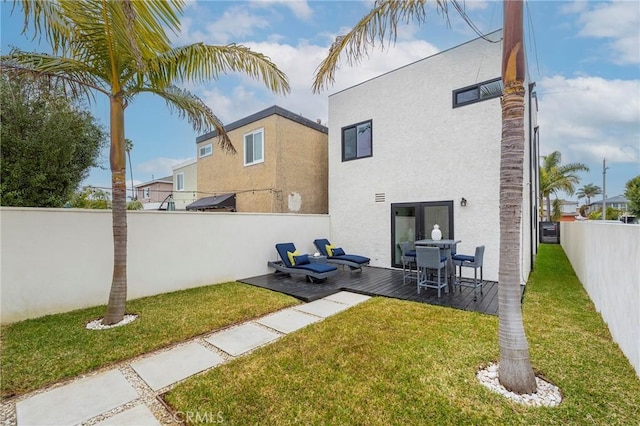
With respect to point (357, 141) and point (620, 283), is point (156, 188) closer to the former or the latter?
point (357, 141)

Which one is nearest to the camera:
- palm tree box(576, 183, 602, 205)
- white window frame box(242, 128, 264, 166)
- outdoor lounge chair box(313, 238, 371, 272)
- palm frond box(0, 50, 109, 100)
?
palm frond box(0, 50, 109, 100)

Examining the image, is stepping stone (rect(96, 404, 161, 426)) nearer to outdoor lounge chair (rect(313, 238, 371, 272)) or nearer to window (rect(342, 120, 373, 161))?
outdoor lounge chair (rect(313, 238, 371, 272))

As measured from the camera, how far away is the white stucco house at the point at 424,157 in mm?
9664

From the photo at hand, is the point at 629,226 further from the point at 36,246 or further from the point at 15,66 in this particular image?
the point at 36,246

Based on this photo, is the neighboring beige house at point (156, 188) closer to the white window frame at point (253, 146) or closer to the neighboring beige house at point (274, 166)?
the neighboring beige house at point (274, 166)

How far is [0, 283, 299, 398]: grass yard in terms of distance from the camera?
441 cm

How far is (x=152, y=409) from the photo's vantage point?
3.54 m

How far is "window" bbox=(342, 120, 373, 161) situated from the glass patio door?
9.61 ft

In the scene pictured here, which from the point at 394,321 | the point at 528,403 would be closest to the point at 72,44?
the point at 394,321

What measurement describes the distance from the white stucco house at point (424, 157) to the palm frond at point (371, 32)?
6487mm

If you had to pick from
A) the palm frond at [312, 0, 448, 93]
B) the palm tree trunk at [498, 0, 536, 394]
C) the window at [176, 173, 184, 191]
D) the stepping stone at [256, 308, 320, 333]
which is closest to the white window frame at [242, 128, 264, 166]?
the stepping stone at [256, 308, 320, 333]

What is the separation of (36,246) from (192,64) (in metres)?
5.58

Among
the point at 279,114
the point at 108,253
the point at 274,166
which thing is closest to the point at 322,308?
the point at 108,253

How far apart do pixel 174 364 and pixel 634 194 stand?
3510cm
